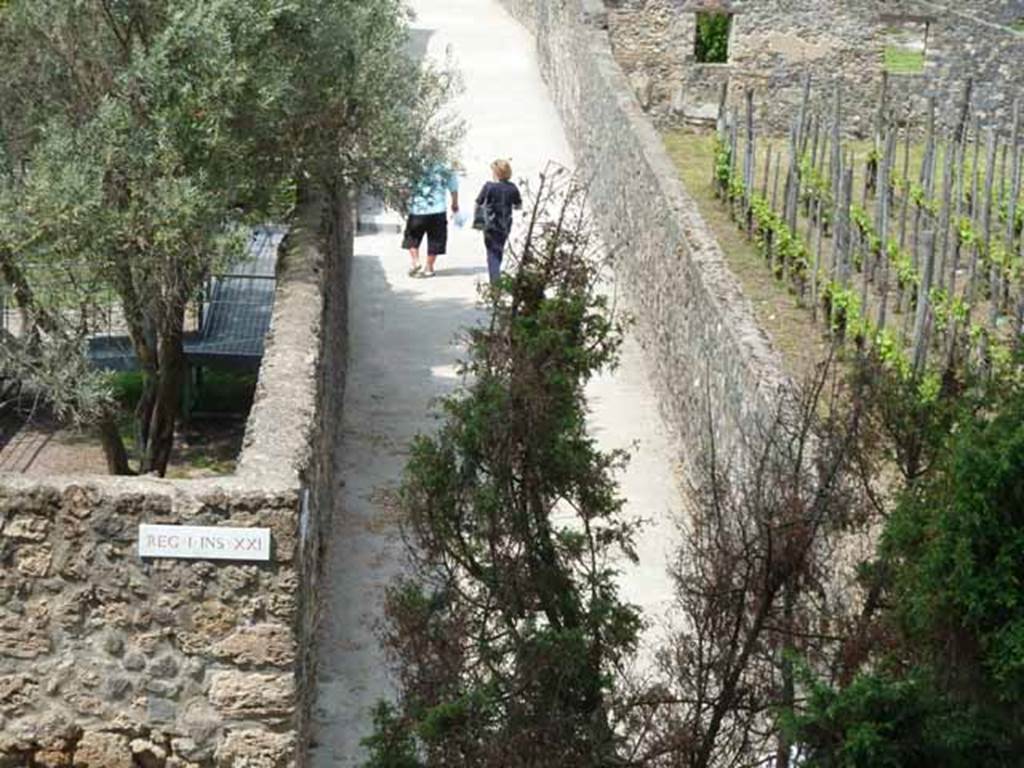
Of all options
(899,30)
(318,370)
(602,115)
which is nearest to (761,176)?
(602,115)

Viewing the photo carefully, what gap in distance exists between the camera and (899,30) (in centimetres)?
2738

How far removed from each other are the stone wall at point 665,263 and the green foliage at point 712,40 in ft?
8.24

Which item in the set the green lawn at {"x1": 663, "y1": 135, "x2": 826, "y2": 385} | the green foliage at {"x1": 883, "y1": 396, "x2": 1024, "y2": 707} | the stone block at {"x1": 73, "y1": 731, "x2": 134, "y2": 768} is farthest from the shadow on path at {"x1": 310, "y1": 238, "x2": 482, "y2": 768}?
the green foliage at {"x1": 883, "y1": 396, "x2": 1024, "y2": 707}

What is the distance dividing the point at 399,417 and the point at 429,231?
145 inches

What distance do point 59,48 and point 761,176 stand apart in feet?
32.8

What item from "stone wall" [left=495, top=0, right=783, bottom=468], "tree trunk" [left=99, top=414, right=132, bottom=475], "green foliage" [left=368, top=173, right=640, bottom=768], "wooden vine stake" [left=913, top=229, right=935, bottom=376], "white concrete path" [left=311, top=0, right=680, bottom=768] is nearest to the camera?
"green foliage" [left=368, top=173, right=640, bottom=768]

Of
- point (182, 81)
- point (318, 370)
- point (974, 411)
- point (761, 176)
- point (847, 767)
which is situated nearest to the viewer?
point (847, 767)

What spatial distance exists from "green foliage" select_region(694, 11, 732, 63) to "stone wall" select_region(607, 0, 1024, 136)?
32.2 inches

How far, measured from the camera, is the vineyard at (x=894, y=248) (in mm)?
14750

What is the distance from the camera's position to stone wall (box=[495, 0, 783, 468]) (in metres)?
13.2

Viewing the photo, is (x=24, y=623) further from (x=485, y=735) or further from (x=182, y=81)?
(x=182, y=81)

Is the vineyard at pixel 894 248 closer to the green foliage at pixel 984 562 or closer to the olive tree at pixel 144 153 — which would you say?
the olive tree at pixel 144 153

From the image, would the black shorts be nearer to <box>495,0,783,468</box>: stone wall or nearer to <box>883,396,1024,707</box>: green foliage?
<box>495,0,783,468</box>: stone wall

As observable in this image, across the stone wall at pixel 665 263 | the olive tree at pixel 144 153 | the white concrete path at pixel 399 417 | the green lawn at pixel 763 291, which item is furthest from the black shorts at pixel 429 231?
the olive tree at pixel 144 153
